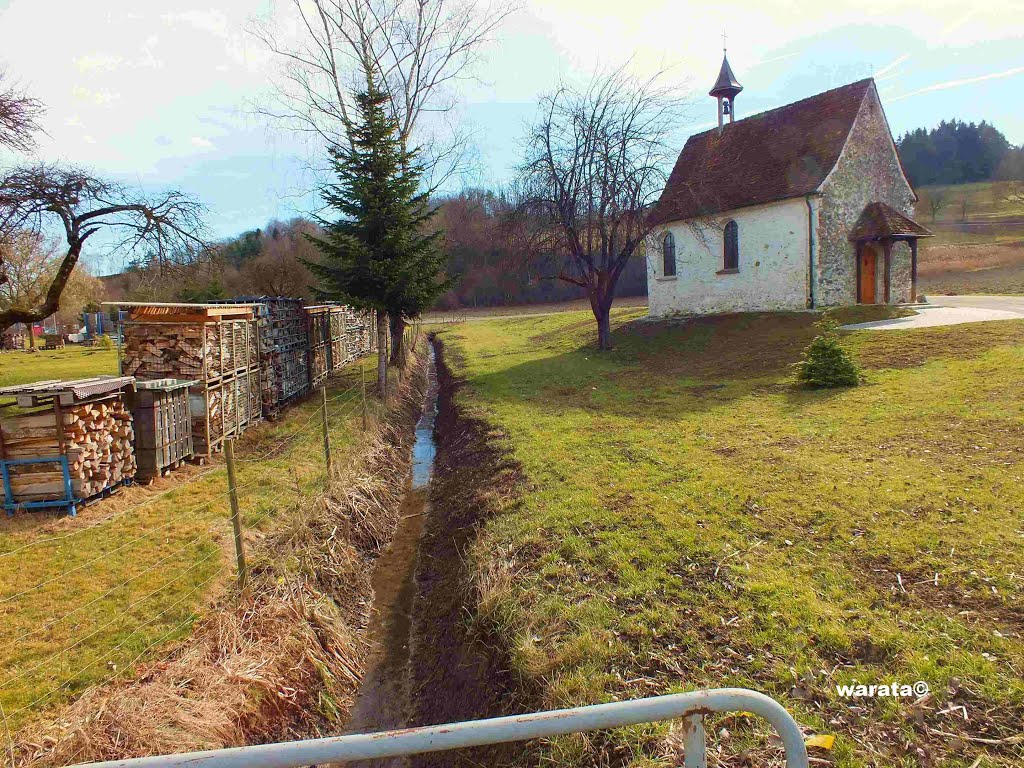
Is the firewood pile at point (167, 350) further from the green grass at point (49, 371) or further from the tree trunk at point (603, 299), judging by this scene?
the tree trunk at point (603, 299)

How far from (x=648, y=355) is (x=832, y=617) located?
16781mm

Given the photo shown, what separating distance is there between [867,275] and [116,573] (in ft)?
79.0

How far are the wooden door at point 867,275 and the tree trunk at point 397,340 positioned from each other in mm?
16426

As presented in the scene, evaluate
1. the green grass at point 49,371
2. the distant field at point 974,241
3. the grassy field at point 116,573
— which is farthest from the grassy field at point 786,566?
the distant field at point 974,241

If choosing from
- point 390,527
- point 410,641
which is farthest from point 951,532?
point 390,527

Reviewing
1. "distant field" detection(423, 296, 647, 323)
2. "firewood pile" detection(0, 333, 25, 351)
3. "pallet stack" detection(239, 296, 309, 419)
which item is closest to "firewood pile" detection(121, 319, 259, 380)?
"pallet stack" detection(239, 296, 309, 419)

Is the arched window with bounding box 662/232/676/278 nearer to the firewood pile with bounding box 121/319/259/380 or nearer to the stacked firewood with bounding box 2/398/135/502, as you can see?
the firewood pile with bounding box 121/319/259/380

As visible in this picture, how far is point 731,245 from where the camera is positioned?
23.9 m

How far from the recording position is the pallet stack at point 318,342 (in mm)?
17234

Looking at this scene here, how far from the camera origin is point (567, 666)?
420 cm

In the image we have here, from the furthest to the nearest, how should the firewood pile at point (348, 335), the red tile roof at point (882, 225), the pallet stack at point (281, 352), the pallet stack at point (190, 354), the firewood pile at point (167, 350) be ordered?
the red tile roof at point (882, 225), the firewood pile at point (348, 335), the pallet stack at point (281, 352), the firewood pile at point (167, 350), the pallet stack at point (190, 354)

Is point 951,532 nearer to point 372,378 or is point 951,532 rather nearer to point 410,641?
point 410,641

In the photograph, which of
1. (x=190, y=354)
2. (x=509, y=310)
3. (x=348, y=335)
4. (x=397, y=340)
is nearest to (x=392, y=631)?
(x=190, y=354)

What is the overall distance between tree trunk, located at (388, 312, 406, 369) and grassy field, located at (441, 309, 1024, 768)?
8.19 metres
